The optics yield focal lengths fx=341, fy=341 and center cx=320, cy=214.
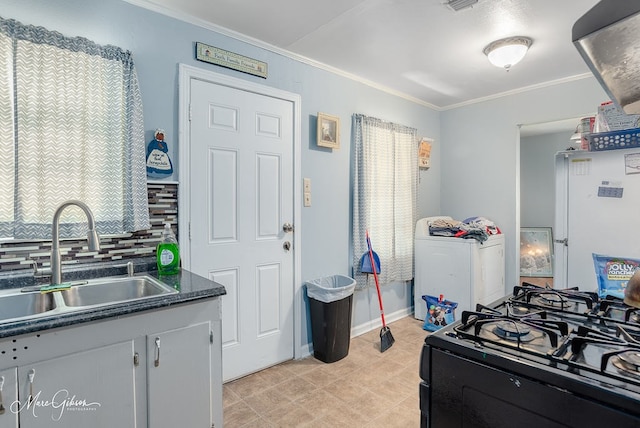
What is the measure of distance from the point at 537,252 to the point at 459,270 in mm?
Answer: 2896

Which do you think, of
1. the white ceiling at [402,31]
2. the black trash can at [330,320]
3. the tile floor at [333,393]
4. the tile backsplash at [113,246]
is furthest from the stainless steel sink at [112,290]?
the white ceiling at [402,31]

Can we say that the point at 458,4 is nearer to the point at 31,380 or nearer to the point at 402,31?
the point at 402,31

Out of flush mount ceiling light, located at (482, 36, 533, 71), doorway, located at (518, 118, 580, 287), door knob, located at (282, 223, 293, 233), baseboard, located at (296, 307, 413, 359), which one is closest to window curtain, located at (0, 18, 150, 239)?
door knob, located at (282, 223, 293, 233)

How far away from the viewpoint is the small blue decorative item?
1996mm

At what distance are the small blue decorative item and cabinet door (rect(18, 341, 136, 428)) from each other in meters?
1.04

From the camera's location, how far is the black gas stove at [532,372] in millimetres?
697

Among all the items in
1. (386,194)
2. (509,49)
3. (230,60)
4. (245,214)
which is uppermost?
(509,49)

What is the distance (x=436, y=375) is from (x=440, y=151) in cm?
374

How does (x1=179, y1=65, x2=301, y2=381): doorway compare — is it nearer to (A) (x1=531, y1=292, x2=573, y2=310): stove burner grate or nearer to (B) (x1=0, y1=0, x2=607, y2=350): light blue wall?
(B) (x1=0, y1=0, x2=607, y2=350): light blue wall

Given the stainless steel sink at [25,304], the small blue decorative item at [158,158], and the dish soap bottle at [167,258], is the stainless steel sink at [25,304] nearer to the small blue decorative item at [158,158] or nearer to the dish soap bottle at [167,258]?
the dish soap bottle at [167,258]

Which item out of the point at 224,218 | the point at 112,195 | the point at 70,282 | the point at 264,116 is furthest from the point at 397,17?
the point at 70,282

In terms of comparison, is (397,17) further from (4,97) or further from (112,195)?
(4,97)

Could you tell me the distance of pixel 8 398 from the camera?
1128 mm

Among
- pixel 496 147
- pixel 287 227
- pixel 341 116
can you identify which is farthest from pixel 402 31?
pixel 496 147
